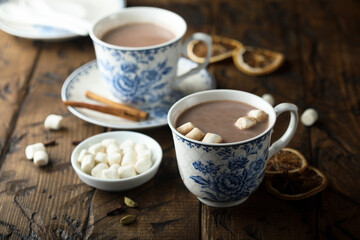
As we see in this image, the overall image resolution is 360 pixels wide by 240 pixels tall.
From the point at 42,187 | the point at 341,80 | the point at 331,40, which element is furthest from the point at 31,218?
the point at 331,40

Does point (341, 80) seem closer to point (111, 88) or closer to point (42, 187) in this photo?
point (111, 88)

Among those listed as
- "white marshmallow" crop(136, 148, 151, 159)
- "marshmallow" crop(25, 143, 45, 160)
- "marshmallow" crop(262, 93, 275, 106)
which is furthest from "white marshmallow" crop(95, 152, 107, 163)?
"marshmallow" crop(262, 93, 275, 106)

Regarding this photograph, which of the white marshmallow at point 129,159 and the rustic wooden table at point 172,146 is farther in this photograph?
the white marshmallow at point 129,159

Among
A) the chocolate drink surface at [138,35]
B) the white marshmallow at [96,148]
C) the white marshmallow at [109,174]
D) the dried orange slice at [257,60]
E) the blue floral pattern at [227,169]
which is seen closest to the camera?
the blue floral pattern at [227,169]

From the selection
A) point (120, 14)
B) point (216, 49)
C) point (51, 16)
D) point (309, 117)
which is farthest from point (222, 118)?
point (51, 16)

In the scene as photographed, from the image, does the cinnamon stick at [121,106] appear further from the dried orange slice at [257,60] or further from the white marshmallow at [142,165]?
the dried orange slice at [257,60]

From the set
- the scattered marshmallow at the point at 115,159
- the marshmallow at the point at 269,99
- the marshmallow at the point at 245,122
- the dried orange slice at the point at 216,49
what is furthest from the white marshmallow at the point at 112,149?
the dried orange slice at the point at 216,49
